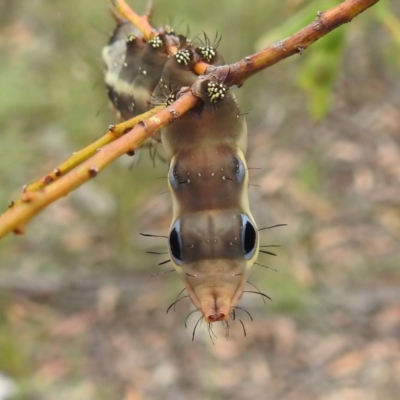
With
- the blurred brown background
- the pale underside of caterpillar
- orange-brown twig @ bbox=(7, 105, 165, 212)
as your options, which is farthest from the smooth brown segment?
the blurred brown background

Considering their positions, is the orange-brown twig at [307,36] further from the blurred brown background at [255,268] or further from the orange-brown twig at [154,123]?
the blurred brown background at [255,268]

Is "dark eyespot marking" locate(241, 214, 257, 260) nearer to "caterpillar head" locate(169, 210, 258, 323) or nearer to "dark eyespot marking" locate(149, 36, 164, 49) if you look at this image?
"caterpillar head" locate(169, 210, 258, 323)

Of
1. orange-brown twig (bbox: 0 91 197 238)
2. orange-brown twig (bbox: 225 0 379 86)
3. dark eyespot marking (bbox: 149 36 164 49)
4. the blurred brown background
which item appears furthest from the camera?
the blurred brown background

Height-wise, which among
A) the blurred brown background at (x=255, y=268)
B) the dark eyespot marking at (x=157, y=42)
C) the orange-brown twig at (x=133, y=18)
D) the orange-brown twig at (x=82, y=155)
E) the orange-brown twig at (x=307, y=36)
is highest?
the blurred brown background at (x=255, y=268)

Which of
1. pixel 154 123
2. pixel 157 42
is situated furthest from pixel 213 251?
pixel 157 42

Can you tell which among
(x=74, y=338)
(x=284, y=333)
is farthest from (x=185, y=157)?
(x=74, y=338)

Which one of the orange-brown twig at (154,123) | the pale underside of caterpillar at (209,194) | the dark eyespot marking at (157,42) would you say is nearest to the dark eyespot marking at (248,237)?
the pale underside of caterpillar at (209,194)

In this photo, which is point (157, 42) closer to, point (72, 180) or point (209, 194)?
point (209, 194)
